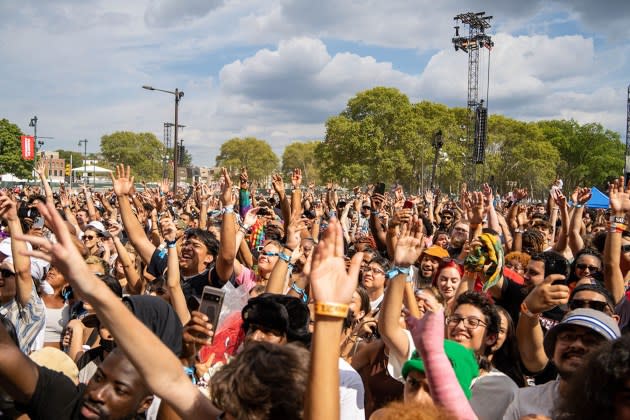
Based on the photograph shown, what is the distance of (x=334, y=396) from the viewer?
6.15 feet

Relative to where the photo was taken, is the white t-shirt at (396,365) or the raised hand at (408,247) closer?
the raised hand at (408,247)

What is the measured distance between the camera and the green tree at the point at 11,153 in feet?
216

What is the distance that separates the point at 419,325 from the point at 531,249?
5350 mm

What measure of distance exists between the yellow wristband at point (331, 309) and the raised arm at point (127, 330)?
23.5 inches

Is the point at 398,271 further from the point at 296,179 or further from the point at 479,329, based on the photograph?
the point at 296,179

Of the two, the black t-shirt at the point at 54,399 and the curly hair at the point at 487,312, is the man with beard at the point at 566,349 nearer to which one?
the curly hair at the point at 487,312

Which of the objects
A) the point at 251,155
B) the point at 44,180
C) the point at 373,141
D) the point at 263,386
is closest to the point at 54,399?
the point at 263,386

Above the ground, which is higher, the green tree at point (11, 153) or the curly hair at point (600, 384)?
the green tree at point (11, 153)

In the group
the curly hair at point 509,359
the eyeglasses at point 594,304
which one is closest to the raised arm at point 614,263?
the eyeglasses at point 594,304

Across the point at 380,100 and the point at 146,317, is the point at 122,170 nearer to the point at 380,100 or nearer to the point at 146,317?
the point at 146,317

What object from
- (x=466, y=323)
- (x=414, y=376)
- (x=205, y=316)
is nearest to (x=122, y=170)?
(x=205, y=316)

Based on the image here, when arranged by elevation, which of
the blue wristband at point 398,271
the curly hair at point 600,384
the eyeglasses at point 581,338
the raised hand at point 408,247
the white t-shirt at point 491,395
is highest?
the raised hand at point 408,247

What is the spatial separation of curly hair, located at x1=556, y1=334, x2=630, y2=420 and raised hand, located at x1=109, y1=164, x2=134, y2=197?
A: 4.42 meters

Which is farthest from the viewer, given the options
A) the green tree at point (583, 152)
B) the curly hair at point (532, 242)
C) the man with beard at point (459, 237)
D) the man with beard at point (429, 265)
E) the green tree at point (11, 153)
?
the green tree at point (583, 152)
